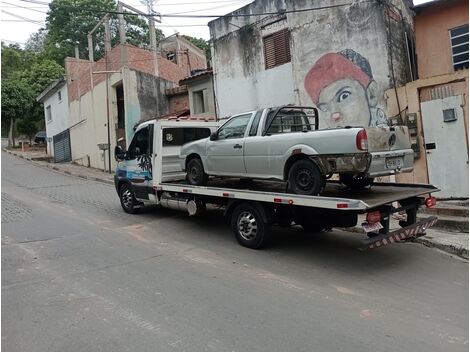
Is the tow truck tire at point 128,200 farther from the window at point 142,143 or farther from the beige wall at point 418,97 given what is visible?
the beige wall at point 418,97

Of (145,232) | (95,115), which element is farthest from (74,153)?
(145,232)

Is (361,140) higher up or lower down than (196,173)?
higher up

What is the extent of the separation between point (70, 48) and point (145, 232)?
138ft

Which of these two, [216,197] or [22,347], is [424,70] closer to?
[216,197]

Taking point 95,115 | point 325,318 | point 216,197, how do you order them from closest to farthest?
1. point 325,318
2. point 216,197
3. point 95,115

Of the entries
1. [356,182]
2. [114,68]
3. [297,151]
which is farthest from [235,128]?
[114,68]

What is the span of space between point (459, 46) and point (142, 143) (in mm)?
8643

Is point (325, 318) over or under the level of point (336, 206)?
under

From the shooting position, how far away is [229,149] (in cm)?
775

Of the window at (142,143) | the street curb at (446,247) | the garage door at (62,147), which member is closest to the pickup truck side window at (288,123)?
the street curb at (446,247)

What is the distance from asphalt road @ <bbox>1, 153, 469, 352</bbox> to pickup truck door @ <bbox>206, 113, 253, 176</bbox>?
1237mm

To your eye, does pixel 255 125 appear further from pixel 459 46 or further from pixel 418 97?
pixel 459 46

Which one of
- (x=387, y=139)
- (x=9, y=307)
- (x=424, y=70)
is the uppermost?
(x=424, y=70)

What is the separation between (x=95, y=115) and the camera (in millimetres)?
22719
